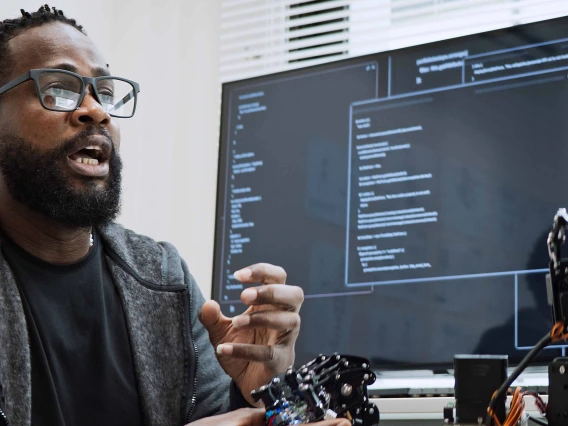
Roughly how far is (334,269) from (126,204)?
95 centimetres

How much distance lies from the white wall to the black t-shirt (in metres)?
1.28

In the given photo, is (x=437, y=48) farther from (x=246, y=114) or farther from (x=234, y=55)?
(x=234, y=55)

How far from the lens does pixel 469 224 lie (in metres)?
2.17

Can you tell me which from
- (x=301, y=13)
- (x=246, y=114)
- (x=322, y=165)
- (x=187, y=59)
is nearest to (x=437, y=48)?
(x=322, y=165)

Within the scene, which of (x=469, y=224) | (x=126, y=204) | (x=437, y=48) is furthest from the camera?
(x=126, y=204)

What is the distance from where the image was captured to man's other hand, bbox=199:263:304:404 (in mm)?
1333

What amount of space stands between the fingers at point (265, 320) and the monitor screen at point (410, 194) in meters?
0.83

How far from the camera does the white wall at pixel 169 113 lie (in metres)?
3.01

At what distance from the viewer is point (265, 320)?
4.42ft

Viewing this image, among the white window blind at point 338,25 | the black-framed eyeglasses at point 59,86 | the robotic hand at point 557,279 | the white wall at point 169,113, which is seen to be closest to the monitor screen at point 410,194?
the white window blind at point 338,25

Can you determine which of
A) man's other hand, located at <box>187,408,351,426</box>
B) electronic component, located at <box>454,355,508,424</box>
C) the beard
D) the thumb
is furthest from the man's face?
electronic component, located at <box>454,355,508,424</box>

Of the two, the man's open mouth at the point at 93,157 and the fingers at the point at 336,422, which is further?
the man's open mouth at the point at 93,157

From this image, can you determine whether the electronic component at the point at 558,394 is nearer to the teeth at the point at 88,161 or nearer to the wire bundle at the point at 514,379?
the wire bundle at the point at 514,379

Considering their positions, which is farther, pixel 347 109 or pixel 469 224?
pixel 347 109
